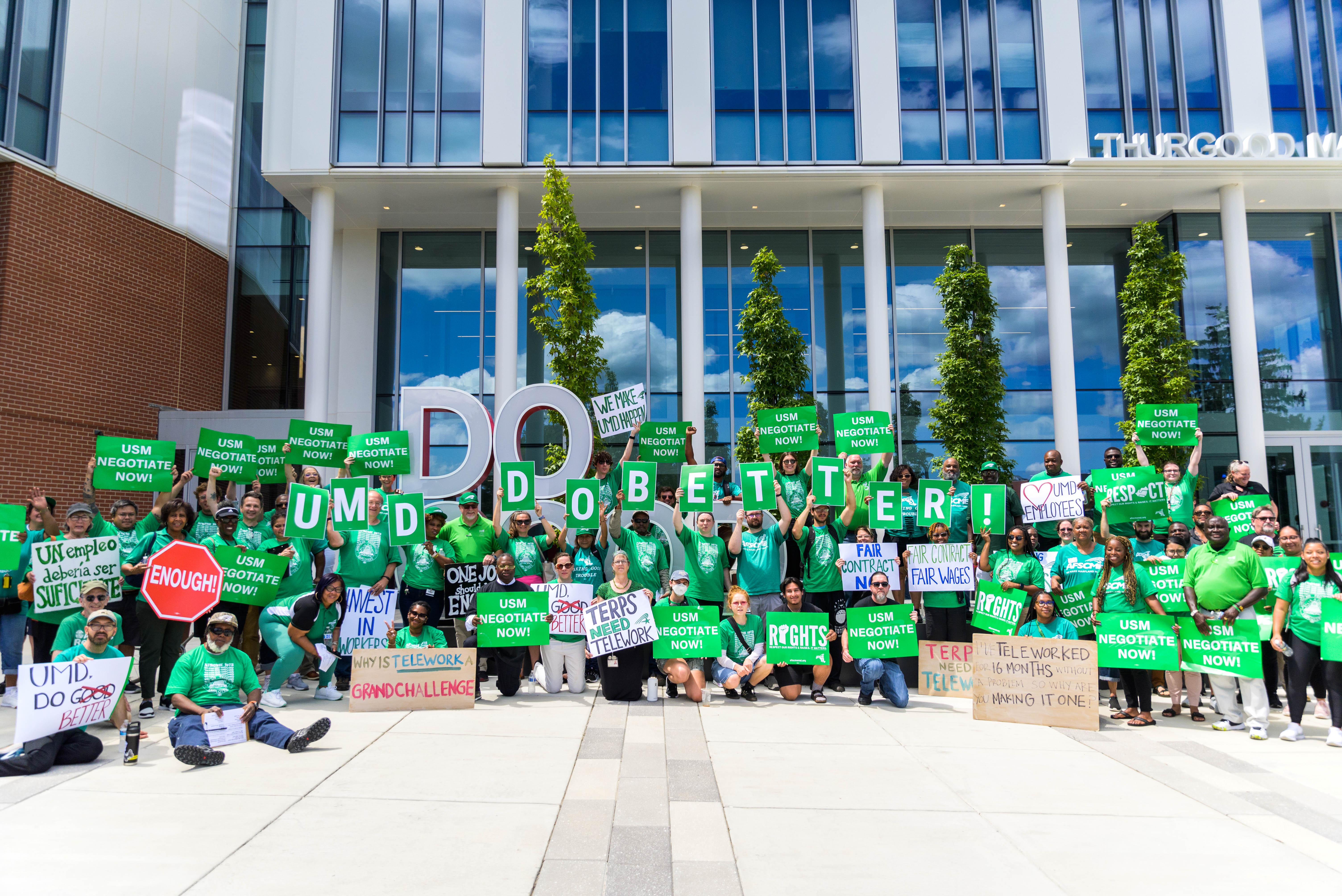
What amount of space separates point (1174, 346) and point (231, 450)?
18.4m

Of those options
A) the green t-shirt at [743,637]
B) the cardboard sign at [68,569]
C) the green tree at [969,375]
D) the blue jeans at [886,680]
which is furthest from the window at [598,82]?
the blue jeans at [886,680]

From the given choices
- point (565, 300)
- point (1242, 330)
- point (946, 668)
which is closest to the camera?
point (946, 668)

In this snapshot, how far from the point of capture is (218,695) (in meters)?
7.04

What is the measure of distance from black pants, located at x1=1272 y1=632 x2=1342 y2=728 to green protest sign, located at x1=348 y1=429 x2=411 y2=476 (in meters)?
11.0

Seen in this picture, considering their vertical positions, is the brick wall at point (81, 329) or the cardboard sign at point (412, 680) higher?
the brick wall at point (81, 329)

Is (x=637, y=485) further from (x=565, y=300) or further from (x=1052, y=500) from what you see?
(x=565, y=300)

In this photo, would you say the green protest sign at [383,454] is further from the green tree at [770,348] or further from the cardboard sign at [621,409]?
the green tree at [770,348]

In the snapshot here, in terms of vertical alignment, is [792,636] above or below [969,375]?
below

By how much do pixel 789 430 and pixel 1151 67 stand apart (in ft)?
48.4

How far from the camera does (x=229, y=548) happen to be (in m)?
8.98

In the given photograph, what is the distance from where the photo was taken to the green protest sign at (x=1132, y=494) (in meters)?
10.6

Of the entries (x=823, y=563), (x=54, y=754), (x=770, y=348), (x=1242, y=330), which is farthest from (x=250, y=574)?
(x=1242, y=330)

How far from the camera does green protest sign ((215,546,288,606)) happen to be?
29.4 ft

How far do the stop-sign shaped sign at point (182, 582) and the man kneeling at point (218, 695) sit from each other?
45.7 inches
